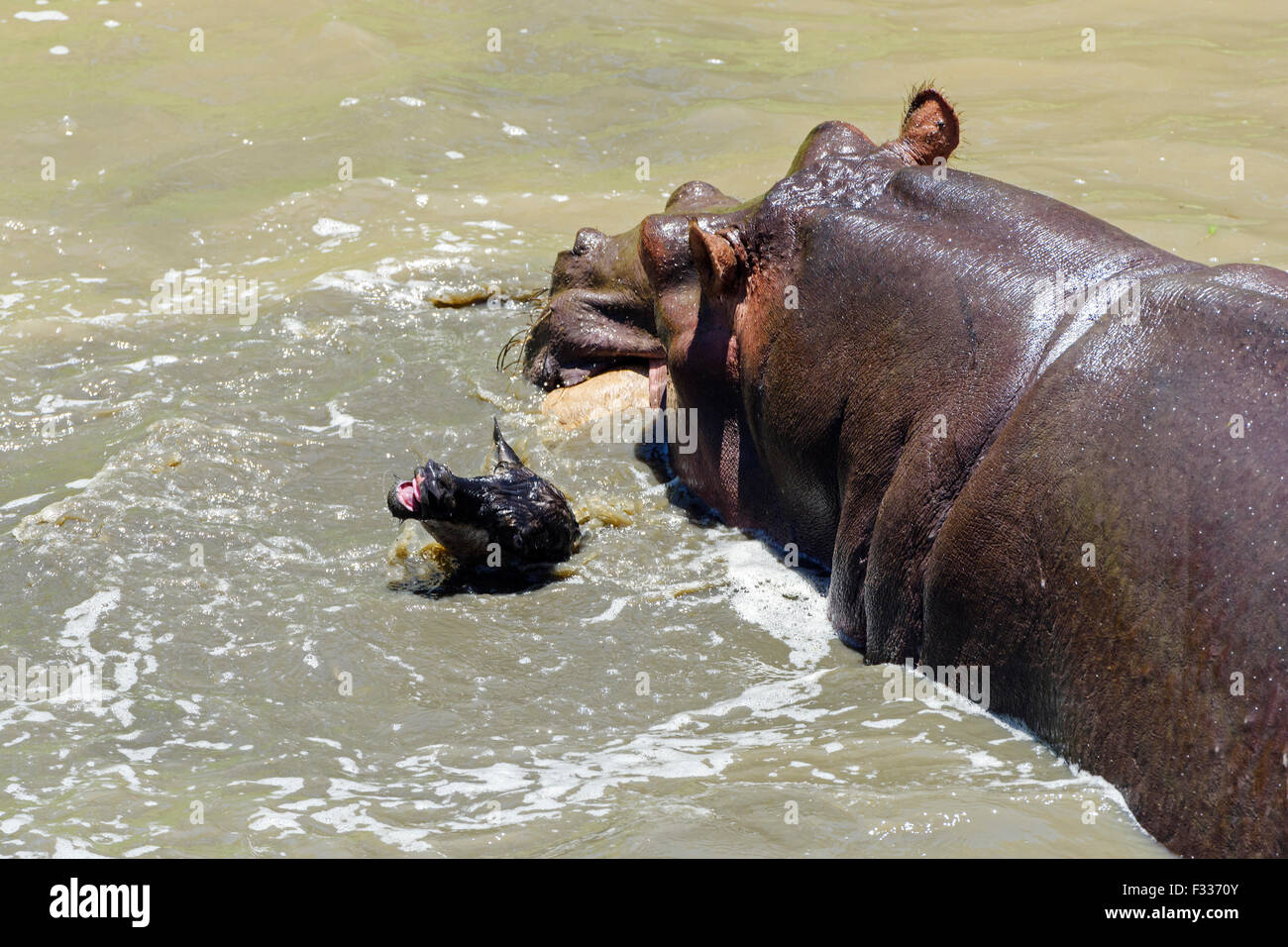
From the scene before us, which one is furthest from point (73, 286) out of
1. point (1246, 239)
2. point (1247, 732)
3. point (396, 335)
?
point (1247, 732)

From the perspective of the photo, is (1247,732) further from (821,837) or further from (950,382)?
(950,382)

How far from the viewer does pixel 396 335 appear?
721cm

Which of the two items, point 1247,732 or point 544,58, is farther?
point 544,58

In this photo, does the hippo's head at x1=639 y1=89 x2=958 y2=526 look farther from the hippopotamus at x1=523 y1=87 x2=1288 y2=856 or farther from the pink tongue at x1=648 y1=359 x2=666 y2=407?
the pink tongue at x1=648 y1=359 x2=666 y2=407

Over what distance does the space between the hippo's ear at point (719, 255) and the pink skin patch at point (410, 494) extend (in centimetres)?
116

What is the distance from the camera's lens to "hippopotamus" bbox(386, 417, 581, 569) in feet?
15.4

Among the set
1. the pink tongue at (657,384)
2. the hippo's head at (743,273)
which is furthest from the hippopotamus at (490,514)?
the pink tongue at (657,384)

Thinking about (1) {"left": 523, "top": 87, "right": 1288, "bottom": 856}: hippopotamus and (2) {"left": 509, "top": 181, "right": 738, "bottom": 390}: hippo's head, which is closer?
(1) {"left": 523, "top": 87, "right": 1288, "bottom": 856}: hippopotamus

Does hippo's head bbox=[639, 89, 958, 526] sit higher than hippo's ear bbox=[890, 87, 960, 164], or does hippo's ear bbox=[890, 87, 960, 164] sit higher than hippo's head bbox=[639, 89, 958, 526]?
hippo's ear bbox=[890, 87, 960, 164]

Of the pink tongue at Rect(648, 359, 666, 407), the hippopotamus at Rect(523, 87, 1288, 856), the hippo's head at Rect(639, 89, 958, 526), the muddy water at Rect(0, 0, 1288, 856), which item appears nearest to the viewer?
the hippopotamus at Rect(523, 87, 1288, 856)

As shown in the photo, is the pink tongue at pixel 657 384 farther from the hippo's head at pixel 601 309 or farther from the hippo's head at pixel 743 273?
the hippo's head at pixel 743 273

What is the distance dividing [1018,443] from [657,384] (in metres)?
2.48

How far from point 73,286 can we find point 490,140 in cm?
318

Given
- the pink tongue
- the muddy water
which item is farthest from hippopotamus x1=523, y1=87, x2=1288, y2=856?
the pink tongue
